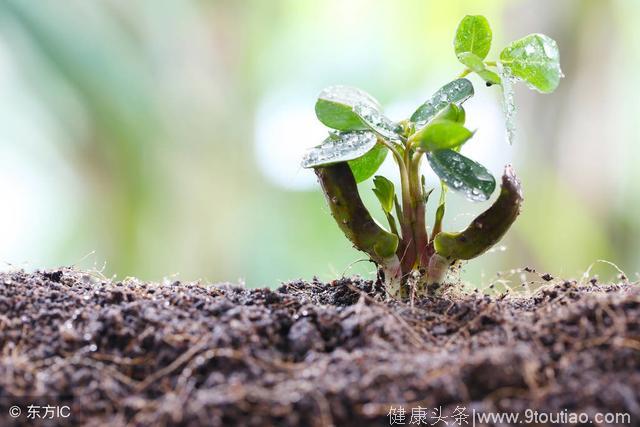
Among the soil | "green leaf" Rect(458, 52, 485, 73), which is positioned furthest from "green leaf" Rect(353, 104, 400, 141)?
the soil

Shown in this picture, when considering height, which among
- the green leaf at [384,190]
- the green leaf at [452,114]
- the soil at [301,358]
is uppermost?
the green leaf at [452,114]

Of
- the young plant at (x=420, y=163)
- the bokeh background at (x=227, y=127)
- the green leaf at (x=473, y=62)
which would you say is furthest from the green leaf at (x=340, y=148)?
the bokeh background at (x=227, y=127)

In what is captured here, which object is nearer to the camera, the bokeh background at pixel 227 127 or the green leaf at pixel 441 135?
the green leaf at pixel 441 135

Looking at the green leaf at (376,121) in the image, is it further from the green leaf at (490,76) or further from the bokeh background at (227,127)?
the bokeh background at (227,127)

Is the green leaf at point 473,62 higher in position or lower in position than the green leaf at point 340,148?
higher

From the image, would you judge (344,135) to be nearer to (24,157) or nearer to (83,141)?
(83,141)

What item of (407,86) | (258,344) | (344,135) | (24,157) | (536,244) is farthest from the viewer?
(407,86)

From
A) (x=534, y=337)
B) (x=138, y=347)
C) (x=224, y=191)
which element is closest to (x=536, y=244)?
(x=224, y=191)

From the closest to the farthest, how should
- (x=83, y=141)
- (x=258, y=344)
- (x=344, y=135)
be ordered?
(x=258, y=344) → (x=344, y=135) → (x=83, y=141)
